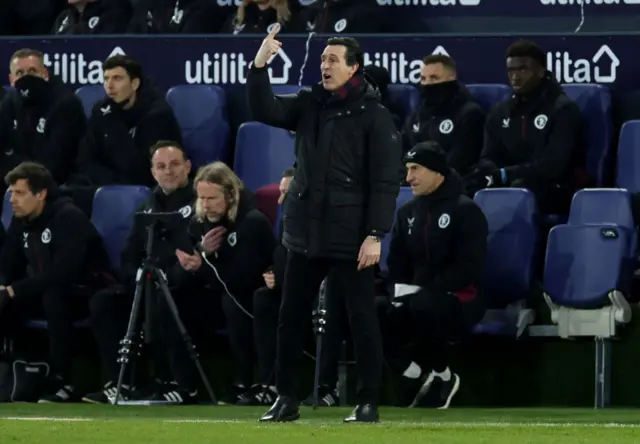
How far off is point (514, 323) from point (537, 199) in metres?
0.88

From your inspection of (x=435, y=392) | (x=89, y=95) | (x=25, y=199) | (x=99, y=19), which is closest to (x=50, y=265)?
(x=25, y=199)

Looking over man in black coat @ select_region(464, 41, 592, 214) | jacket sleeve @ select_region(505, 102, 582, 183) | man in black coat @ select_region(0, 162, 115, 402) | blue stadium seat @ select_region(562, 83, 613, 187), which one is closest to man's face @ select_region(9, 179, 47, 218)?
man in black coat @ select_region(0, 162, 115, 402)

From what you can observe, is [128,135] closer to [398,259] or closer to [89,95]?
[89,95]

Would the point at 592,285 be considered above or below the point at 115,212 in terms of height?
below

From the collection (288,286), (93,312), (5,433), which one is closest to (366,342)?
(288,286)

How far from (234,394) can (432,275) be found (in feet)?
5.13

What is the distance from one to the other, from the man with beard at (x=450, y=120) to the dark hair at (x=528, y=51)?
472mm

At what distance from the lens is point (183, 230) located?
12047 mm

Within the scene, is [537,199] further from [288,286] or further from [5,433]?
[5,433]

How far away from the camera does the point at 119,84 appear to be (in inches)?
506

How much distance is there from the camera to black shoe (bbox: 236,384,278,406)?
37.7 ft

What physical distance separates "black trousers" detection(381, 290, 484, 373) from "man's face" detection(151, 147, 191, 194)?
1.90 meters

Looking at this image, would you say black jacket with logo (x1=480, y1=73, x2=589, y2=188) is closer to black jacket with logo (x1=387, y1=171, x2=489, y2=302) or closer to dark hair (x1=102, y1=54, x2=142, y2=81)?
black jacket with logo (x1=387, y1=171, x2=489, y2=302)

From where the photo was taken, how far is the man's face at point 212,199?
11797mm
